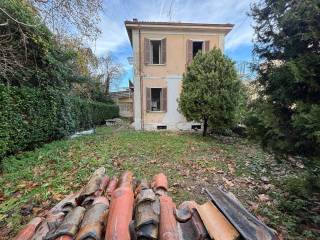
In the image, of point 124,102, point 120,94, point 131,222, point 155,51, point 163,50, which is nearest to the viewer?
point 131,222

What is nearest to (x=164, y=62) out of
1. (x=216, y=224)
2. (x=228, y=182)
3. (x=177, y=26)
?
(x=177, y=26)

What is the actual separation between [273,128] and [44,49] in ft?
24.4

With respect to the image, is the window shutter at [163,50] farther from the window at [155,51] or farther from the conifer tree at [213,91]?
the conifer tree at [213,91]

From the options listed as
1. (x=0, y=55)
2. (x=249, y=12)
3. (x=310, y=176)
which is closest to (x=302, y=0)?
(x=249, y=12)

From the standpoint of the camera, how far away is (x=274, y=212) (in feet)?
10.7

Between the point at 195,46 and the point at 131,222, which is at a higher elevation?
the point at 195,46

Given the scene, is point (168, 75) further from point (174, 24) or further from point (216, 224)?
point (216, 224)

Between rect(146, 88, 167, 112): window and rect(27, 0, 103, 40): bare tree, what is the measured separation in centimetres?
853

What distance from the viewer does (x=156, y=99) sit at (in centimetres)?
1454

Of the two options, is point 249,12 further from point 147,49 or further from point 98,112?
point 98,112

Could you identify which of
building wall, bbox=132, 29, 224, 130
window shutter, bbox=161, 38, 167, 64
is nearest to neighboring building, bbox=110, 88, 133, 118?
building wall, bbox=132, 29, 224, 130

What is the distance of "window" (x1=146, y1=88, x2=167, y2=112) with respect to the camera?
45.6 feet

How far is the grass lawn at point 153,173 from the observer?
3.37 meters

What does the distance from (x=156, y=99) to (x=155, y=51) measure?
298 centimetres
